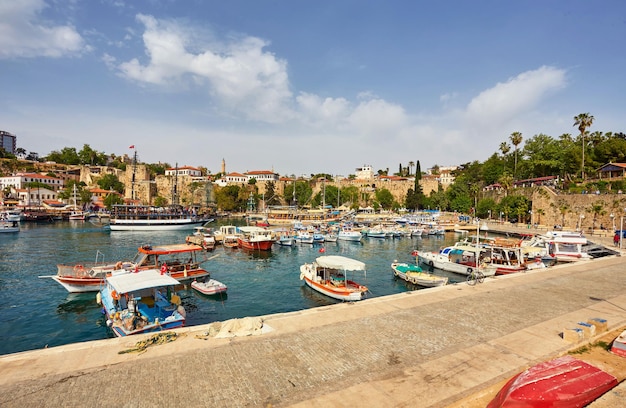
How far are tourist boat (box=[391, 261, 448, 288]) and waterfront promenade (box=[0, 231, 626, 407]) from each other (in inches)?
314

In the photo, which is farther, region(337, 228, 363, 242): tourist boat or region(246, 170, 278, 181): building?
region(246, 170, 278, 181): building

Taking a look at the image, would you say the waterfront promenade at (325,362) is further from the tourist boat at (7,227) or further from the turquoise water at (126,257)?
the tourist boat at (7,227)

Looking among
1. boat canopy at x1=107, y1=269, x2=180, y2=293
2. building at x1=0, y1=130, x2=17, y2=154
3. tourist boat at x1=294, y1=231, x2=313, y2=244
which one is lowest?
tourist boat at x1=294, y1=231, x2=313, y2=244

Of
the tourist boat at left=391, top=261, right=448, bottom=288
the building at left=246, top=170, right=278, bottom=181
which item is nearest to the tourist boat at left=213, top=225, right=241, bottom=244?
the tourist boat at left=391, top=261, right=448, bottom=288

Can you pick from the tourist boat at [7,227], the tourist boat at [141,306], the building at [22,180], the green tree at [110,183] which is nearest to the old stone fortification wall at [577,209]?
the tourist boat at [141,306]

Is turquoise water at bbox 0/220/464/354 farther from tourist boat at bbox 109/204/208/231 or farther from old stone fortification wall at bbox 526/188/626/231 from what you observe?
old stone fortification wall at bbox 526/188/626/231

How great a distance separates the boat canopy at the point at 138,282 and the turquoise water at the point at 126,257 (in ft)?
9.12

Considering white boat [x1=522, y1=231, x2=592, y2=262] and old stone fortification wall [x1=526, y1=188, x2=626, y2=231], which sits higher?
old stone fortification wall [x1=526, y1=188, x2=626, y2=231]

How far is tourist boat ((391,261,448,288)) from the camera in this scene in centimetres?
1991

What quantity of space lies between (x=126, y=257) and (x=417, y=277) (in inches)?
967

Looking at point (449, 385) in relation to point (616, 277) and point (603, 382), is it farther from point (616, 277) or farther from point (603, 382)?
point (616, 277)

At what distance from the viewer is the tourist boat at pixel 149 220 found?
53750 mm

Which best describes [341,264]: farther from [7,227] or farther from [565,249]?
[7,227]

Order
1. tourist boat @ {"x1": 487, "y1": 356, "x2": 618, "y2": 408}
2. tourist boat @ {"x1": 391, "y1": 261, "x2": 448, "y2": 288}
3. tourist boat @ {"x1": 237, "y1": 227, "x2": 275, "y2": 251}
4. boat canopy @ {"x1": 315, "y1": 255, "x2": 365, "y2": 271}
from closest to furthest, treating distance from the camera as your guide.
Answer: tourist boat @ {"x1": 487, "y1": 356, "x2": 618, "y2": 408}
boat canopy @ {"x1": 315, "y1": 255, "x2": 365, "y2": 271}
tourist boat @ {"x1": 391, "y1": 261, "x2": 448, "y2": 288}
tourist boat @ {"x1": 237, "y1": 227, "x2": 275, "y2": 251}
